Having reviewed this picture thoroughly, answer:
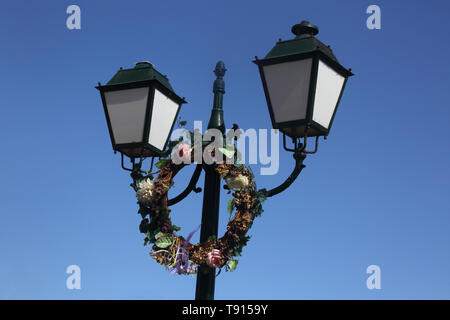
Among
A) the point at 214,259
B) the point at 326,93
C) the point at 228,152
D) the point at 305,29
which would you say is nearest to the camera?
the point at 326,93

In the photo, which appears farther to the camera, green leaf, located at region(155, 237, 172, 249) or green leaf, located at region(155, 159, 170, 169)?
green leaf, located at region(155, 159, 170, 169)

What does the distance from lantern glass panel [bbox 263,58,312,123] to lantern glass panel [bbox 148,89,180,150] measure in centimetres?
96

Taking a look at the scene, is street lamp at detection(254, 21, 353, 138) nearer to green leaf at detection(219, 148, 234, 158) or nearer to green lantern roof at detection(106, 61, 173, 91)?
green leaf at detection(219, 148, 234, 158)

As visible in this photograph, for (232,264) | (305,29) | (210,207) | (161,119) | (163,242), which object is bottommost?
(232,264)

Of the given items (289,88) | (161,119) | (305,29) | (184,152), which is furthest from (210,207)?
(305,29)

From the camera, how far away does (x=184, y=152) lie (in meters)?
5.66

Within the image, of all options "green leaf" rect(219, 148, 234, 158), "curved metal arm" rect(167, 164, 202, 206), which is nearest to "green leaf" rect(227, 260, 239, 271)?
→ "curved metal arm" rect(167, 164, 202, 206)

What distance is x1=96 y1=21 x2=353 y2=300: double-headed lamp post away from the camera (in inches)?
195

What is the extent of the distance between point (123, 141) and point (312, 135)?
1546mm

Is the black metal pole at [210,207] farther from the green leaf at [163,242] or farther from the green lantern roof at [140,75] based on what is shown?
the green lantern roof at [140,75]

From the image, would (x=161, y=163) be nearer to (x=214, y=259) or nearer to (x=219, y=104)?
(x=219, y=104)

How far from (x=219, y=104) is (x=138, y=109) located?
2.20 ft
